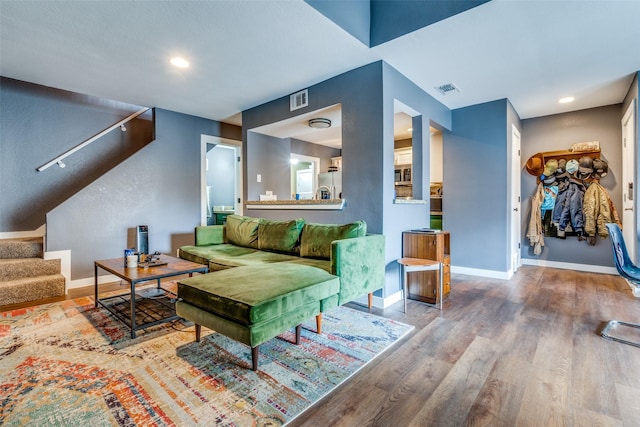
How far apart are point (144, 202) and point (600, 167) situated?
6.84 meters

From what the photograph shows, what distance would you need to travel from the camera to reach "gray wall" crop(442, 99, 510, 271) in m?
4.21

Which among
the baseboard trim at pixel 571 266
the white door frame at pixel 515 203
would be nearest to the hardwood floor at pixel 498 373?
the white door frame at pixel 515 203

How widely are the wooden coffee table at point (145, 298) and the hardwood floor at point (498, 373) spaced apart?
1.57 meters

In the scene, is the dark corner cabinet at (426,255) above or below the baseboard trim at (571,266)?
above

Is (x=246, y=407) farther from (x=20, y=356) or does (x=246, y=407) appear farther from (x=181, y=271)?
(x=20, y=356)

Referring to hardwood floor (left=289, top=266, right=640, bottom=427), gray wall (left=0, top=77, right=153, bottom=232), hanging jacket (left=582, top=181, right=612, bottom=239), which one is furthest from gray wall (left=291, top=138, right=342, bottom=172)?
hanging jacket (left=582, top=181, right=612, bottom=239)

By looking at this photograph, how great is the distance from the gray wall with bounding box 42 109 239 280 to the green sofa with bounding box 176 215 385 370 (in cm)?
113

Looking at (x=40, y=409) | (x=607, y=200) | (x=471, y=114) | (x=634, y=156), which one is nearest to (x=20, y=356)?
(x=40, y=409)

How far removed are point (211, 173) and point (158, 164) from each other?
2674 millimetres

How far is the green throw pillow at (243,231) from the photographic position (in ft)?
12.7

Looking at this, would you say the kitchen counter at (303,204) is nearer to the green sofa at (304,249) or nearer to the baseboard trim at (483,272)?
the green sofa at (304,249)

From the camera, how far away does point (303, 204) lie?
382 centimetres

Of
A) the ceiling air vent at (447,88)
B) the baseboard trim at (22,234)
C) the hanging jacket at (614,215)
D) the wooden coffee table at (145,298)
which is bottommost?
the wooden coffee table at (145,298)

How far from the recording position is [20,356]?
1987 mm
